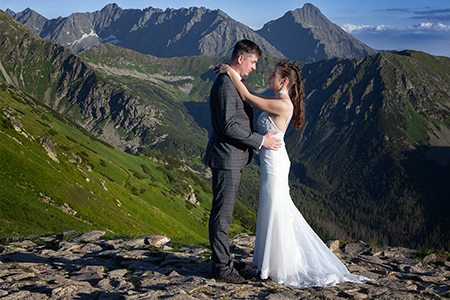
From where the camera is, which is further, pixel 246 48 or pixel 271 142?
pixel 271 142

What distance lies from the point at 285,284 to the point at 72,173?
89251mm

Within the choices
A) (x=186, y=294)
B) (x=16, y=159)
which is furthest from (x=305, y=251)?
(x=16, y=159)

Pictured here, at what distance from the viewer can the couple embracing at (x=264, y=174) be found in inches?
324

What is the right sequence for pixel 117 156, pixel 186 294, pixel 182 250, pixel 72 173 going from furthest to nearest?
pixel 117 156 < pixel 72 173 < pixel 182 250 < pixel 186 294

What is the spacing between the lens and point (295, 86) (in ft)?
30.3

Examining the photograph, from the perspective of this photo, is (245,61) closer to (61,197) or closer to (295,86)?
(295,86)

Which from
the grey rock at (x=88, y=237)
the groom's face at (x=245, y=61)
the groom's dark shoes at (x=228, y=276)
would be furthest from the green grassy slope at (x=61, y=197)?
the groom's face at (x=245, y=61)

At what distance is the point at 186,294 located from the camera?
7.30 meters

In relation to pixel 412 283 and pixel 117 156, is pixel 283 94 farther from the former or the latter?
pixel 117 156

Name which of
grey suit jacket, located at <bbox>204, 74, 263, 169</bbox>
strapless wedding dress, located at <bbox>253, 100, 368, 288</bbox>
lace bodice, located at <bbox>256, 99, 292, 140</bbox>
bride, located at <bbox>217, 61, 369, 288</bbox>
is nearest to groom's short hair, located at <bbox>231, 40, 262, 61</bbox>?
grey suit jacket, located at <bbox>204, 74, 263, 169</bbox>

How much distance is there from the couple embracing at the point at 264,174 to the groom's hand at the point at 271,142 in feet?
0.10

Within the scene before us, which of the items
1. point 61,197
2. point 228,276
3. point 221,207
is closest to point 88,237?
point 228,276

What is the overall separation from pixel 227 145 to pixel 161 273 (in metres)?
4.70

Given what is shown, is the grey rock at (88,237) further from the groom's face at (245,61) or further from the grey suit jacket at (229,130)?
the groom's face at (245,61)
